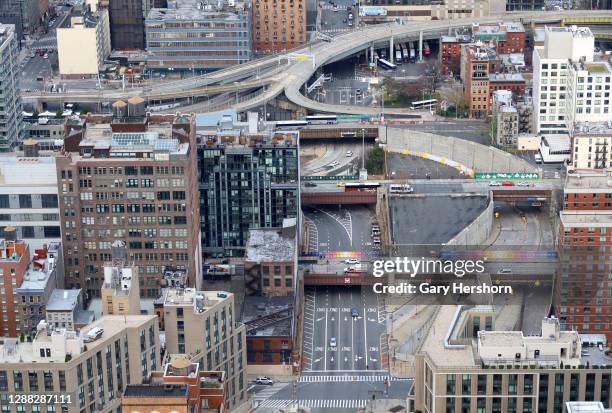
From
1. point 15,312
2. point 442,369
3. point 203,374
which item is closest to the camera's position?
point 442,369

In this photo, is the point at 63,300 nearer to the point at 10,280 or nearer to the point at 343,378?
the point at 10,280

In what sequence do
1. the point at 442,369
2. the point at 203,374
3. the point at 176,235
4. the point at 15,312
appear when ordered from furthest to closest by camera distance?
the point at 176,235, the point at 15,312, the point at 203,374, the point at 442,369

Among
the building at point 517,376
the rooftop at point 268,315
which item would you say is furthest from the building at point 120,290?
the building at point 517,376

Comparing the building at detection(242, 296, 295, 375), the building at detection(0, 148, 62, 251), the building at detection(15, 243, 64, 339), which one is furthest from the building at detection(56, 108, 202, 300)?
the building at detection(242, 296, 295, 375)

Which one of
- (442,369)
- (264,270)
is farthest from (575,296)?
(442,369)

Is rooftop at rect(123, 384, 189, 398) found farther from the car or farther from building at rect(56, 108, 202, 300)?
building at rect(56, 108, 202, 300)

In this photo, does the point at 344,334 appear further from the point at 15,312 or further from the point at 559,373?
the point at 559,373

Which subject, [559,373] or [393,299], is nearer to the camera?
[559,373]
